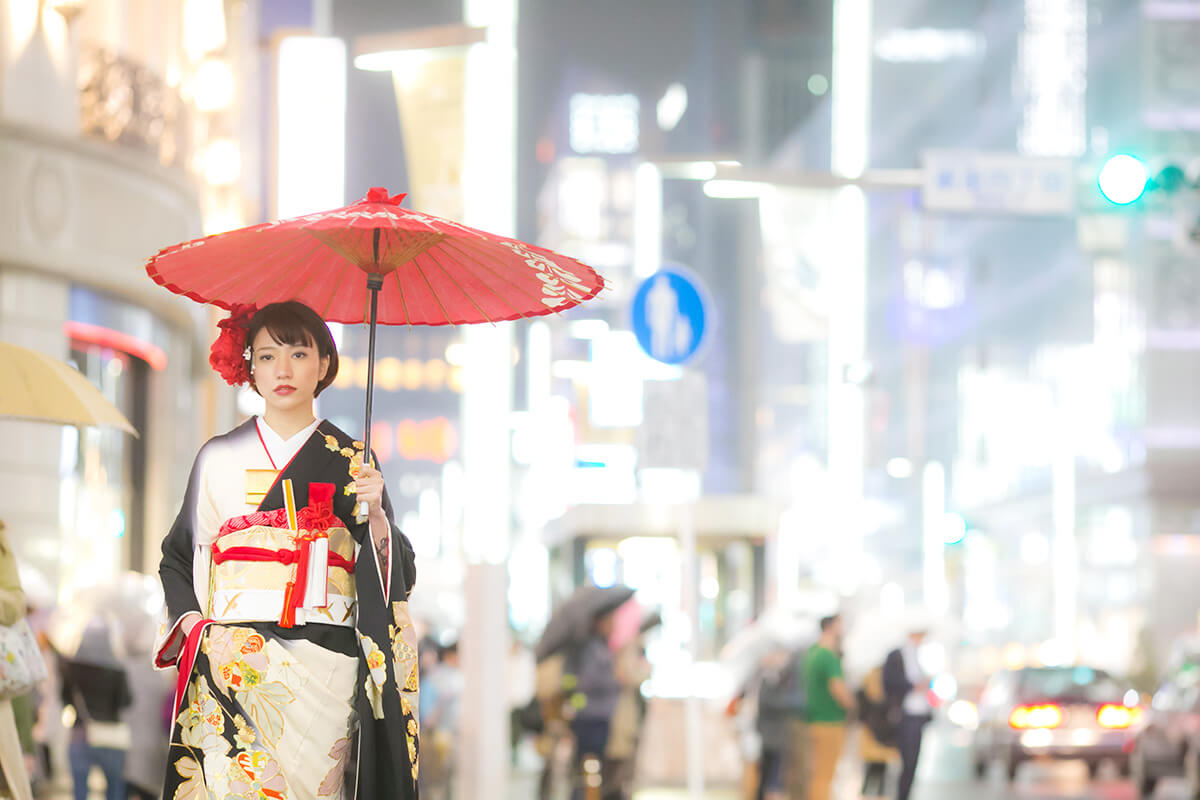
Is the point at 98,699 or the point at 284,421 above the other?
the point at 284,421

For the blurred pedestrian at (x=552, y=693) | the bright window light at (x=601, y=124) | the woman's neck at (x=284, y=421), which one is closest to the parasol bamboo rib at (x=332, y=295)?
the woman's neck at (x=284, y=421)

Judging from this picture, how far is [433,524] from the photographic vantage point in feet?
370

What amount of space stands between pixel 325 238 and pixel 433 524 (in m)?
108

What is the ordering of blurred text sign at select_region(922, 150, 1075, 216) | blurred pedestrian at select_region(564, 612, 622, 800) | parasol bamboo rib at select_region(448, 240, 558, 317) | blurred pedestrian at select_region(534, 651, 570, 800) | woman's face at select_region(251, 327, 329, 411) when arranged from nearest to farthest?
woman's face at select_region(251, 327, 329, 411) → parasol bamboo rib at select_region(448, 240, 558, 317) → blurred pedestrian at select_region(564, 612, 622, 800) → blurred pedestrian at select_region(534, 651, 570, 800) → blurred text sign at select_region(922, 150, 1075, 216)

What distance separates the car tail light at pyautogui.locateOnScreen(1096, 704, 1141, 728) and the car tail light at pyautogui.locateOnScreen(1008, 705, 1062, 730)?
1.56 feet

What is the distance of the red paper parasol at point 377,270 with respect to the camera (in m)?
5.48

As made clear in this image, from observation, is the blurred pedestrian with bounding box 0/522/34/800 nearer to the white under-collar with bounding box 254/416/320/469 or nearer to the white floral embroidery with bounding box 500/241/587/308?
the white under-collar with bounding box 254/416/320/469

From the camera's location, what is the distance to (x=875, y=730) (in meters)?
15.3

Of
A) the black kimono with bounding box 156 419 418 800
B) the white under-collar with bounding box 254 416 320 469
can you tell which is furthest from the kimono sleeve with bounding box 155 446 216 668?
the white under-collar with bounding box 254 416 320 469

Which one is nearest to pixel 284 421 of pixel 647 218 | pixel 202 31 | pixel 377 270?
pixel 377 270

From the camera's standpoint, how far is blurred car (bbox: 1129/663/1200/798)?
17.2 meters

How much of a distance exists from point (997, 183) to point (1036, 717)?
6.60 metres

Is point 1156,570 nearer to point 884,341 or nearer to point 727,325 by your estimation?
point 727,325

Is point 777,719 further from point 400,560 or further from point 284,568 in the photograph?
point 284,568
